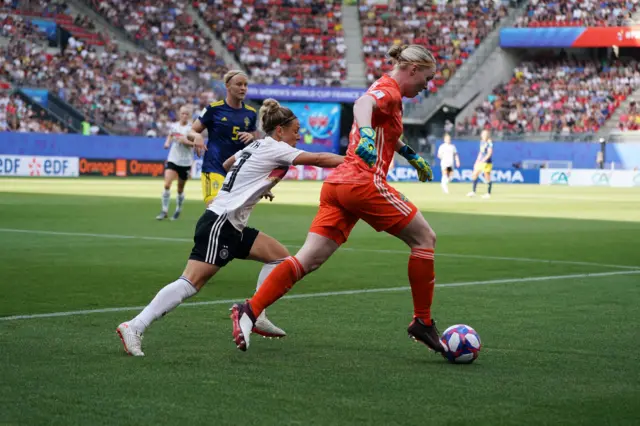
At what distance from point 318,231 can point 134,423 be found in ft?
8.72

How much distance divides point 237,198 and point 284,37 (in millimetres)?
55768

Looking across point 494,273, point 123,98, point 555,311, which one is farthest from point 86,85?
point 555,311

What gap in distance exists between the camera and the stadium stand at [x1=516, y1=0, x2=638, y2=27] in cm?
6084

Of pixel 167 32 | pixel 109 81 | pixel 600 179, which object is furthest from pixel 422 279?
pixel 167 32

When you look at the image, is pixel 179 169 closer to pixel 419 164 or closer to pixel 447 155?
pixel 419 164

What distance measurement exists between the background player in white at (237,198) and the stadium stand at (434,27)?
2109 inches

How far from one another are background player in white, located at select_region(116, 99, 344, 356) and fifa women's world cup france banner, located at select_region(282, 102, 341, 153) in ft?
167

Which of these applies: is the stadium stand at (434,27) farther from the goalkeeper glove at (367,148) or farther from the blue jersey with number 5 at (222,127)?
the goalkeeper glove at (367,148)

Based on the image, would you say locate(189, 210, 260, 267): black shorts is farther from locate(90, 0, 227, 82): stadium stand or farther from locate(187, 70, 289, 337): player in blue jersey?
locate(90, 0, 227, 82): stadium stand

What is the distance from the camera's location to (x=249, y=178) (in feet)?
25.6

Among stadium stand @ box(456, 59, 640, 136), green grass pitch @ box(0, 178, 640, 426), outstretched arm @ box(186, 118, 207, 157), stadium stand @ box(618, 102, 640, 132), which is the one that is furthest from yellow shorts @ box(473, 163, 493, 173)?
outstretched arm @ box(186, 118, 207, 157)

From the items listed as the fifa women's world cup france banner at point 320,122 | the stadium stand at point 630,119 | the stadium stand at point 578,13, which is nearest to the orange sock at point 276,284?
the stadium stand at point 630,119

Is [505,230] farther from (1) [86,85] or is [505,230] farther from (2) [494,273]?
(1) [86,85]

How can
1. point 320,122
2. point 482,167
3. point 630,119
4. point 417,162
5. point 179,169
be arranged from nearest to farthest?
point 417,162 → point 179,169 → point 482,167 → point 630,119 → point 320,122
